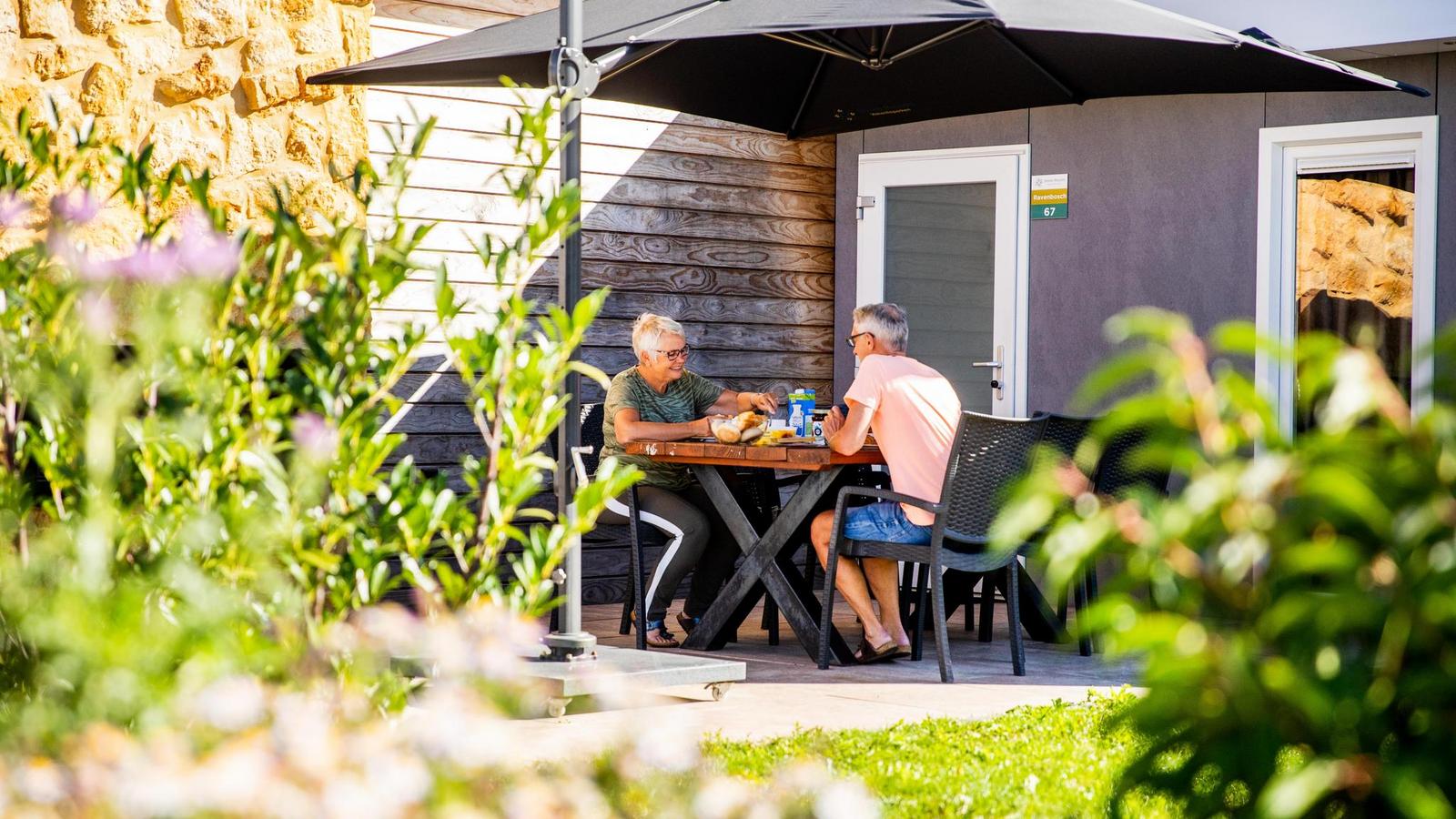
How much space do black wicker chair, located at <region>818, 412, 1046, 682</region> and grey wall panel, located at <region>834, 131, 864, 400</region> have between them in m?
2.86

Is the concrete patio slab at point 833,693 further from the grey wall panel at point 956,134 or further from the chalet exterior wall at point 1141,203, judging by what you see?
the grey wall panel at point 956,134

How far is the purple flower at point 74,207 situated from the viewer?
7.27ft

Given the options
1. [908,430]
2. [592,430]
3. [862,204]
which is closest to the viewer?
[908,430]

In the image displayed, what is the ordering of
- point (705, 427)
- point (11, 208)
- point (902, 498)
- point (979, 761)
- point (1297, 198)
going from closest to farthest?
point (11, 208)
point (979, 761)
point (902, 498)
point (705, 427)
point (1297, 198)

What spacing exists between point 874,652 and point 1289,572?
437 centimetres

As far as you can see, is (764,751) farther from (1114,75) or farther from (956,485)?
(1114,75)

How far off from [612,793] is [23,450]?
3.69 feet

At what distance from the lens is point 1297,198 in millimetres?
7051

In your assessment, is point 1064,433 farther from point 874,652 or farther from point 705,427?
point 705,427

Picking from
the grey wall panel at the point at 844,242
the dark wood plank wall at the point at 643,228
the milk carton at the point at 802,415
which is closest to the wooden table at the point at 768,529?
the milk carton at the point at 802,415

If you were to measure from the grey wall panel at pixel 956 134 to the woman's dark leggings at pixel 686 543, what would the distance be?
97.0 inches

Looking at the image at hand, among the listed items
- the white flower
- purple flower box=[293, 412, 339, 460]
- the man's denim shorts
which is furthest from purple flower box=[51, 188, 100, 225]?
the man's denim shorts

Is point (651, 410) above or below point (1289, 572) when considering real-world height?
below

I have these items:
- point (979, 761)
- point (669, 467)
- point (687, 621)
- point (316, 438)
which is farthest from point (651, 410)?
point (316, 438)
